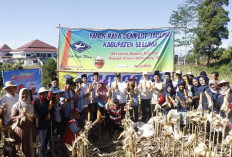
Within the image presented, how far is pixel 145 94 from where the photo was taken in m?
6.55

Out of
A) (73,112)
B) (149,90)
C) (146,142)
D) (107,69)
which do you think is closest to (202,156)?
(146,142)

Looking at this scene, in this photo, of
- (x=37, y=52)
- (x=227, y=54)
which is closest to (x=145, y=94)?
(x=227, y=54)

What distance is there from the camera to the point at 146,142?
5254 mm

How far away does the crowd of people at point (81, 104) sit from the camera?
385 cm

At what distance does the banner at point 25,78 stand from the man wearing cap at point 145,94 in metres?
3.45

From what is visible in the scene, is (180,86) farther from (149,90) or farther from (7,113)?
(7,113)

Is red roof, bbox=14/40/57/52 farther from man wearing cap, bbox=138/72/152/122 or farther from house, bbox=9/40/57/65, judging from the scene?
man wearing cap, bbox=138/72/152/122

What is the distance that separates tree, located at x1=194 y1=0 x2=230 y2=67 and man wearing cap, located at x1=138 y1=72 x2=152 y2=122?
21177 millimetres

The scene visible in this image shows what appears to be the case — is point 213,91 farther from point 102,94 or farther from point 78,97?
point 78,97

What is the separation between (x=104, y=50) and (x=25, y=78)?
306cm

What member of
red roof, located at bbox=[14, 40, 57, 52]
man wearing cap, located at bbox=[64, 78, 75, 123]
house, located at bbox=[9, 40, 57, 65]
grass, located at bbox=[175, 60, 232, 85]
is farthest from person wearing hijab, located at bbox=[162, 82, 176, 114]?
red roof, located at bbox=[14, 40, 57, 52]

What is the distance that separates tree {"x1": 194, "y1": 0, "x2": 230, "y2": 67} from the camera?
24.6 meters

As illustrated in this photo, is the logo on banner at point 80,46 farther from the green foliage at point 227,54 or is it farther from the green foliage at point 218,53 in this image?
the green foliage at point 227,54

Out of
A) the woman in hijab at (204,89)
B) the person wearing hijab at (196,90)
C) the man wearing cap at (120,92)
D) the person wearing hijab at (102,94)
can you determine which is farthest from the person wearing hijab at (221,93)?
the person wearing hijab at (102,94)
